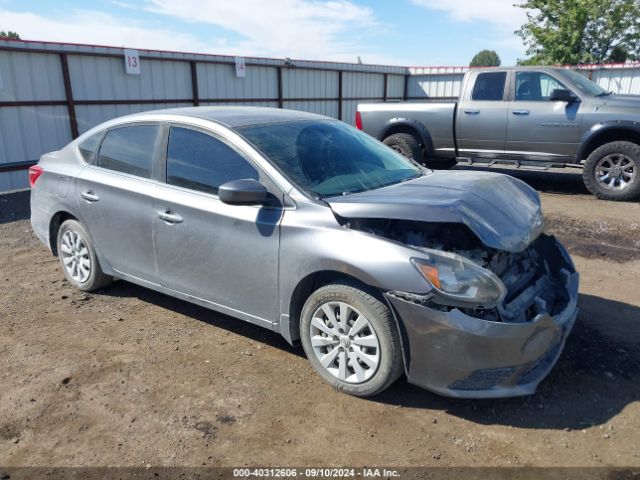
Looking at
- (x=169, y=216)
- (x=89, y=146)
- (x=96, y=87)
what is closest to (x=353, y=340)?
(x=169, y=216)

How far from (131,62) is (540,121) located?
8.65 metres

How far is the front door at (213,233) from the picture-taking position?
334cm

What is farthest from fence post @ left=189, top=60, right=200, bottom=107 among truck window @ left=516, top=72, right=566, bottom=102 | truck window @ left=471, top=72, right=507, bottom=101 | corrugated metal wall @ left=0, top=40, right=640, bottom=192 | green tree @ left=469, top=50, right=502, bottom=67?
green tree @ left=469, top=50, right=502, bottom=67

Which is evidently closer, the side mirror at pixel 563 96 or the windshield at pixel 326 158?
the windshield at pixel 326 158

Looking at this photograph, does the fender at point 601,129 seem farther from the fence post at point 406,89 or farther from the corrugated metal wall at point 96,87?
the fence post at point 406,89

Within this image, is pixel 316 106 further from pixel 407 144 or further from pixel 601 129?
pixel 601 129

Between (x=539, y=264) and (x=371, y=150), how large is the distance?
1564mm

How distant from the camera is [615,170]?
833 centimetres

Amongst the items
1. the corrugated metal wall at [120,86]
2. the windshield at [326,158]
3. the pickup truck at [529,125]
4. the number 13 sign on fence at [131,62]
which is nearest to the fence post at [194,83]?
the corrugated metal wall at [120,86]

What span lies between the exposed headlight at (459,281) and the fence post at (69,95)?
32.8 feet

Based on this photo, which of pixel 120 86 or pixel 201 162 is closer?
pixel 201 162

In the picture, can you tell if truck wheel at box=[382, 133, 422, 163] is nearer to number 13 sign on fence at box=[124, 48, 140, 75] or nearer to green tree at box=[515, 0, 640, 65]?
number 13 sign on fence at box=[124, 48, 140, 75]

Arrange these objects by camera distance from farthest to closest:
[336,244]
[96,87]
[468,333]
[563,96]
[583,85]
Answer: [96,87], [583,85], [563,96], [336,244], [468,333]

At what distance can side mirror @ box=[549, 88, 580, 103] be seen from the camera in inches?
334
